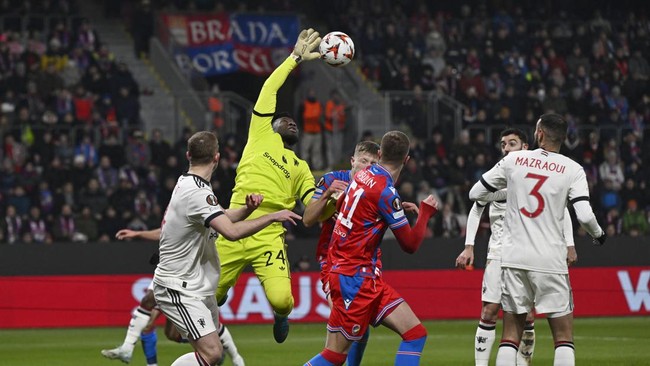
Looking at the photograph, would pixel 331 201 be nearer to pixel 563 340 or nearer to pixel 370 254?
pixel 370 254

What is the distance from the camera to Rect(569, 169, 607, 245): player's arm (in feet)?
30.0

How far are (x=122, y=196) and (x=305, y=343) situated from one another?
303 inches

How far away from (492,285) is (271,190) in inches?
91.3

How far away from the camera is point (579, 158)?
2795 cm

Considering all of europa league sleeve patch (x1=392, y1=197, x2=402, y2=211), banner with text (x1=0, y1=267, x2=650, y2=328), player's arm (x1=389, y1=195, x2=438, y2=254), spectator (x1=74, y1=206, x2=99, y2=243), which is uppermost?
europa league sleeve patch (x1=392, y1=197, x2=402, y2=211)

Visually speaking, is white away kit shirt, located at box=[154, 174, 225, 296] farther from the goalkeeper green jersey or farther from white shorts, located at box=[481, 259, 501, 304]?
white shorts, located at box=[481, 259, 501, 304]

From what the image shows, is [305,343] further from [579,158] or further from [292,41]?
[292,41]

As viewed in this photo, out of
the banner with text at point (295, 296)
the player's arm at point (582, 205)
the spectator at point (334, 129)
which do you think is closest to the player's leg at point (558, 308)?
the player's arm at point (582, 205)

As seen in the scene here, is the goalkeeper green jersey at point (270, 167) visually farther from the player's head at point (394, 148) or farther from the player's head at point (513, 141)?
the player's head at point (394, 148)

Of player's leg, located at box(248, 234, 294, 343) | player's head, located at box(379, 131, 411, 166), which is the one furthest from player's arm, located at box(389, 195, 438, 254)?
player's leg, located at box(248, 234, 294, 343)

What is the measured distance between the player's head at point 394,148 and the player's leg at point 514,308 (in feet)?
4.08

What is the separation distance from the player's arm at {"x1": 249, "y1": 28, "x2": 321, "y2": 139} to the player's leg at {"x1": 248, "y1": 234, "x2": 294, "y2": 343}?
1.04 metres

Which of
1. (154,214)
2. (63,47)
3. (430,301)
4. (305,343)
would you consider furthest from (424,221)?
(63,47)

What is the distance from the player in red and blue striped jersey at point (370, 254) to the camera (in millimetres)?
8906
